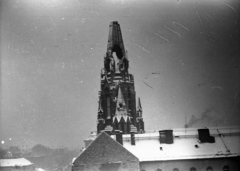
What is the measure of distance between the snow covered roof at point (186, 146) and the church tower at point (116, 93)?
898 centimetres

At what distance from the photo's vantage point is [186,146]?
97.1 feet

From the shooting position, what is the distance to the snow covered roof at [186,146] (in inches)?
1104

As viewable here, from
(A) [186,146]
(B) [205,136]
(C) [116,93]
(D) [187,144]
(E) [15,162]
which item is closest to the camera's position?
(A) [186,146]

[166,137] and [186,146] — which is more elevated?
[166,137]

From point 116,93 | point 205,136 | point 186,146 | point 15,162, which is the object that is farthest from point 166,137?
point 15,162

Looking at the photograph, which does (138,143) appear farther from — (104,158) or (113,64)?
(113,64)

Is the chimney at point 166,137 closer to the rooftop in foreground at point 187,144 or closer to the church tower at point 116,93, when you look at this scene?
the rooftop in foreground at point 187,144

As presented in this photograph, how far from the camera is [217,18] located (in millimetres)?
24203

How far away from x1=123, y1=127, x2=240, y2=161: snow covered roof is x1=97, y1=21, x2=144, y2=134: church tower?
8.98 metres

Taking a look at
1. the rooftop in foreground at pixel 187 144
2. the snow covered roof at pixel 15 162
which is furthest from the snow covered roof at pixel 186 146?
the snow covered roof at pixel 15 162

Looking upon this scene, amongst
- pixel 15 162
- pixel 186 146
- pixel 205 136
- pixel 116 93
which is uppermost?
pixel 116 93

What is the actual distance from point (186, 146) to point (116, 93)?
16.1m

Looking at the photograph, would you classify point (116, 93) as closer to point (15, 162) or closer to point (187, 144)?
point (187, 144)

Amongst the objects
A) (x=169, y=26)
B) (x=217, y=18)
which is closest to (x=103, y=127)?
(x=169, y=26)
